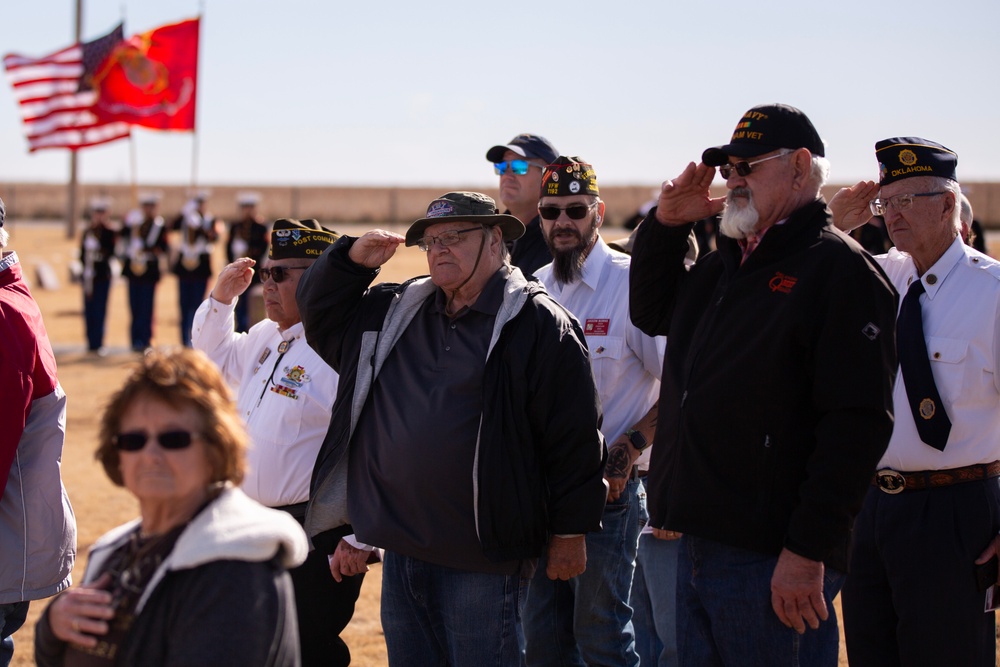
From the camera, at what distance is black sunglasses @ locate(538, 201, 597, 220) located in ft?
16.2

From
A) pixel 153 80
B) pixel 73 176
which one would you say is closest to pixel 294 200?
pixel 73 176

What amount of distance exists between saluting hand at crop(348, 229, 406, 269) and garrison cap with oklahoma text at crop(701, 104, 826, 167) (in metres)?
1.19

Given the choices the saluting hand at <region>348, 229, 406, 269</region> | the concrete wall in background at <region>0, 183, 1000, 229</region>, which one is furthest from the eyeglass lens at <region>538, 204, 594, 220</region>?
the concrete wall in background at <region>0, 183, 1000, 229</region>

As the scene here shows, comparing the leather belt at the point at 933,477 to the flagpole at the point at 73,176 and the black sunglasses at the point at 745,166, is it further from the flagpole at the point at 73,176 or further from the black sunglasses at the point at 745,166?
the flagpole at the point at 73,176

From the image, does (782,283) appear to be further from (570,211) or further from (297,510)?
(297,510)

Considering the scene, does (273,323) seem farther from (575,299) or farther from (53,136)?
(53,136)

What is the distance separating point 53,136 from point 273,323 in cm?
1718

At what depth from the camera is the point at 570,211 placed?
495 cm

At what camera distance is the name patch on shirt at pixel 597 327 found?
471cm

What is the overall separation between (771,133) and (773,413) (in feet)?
2.78

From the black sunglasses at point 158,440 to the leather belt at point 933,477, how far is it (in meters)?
2.62

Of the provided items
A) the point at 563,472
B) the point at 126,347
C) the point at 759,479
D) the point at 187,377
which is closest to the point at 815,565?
the point at 759,479

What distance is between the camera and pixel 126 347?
18.4 meters

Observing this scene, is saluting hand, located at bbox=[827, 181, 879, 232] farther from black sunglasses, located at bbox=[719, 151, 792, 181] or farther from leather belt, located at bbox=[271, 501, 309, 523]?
leather belt, located at bbox=[271, 501, 309, 523]
